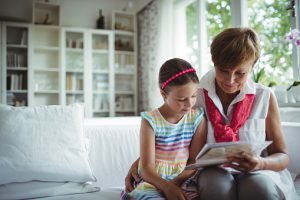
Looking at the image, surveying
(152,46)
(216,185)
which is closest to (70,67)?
(152,46)

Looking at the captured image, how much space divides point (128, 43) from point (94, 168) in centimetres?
369

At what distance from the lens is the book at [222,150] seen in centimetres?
86

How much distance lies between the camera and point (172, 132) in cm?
116

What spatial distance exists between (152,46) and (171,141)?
335 centimetres

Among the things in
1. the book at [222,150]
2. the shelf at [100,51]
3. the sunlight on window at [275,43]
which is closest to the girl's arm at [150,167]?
the book at [222,150]

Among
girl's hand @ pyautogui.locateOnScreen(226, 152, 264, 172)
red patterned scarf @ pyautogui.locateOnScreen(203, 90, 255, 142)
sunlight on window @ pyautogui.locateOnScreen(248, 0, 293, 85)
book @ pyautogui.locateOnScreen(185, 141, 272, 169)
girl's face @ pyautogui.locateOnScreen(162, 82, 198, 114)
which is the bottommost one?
girl's hand @ pyautogui.locateOnScreen(226, 152, 264, 172)

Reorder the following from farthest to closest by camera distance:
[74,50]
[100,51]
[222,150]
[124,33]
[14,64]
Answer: [124,33] → [100,51] → [74,50] → [14,64] → [222,150]

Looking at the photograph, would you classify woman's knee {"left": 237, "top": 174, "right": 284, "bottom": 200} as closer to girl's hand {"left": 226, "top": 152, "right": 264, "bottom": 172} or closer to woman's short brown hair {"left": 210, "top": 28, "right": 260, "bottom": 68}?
girl's hand {"left": 226, "top": 152, "right": 264, "bottom": 172}

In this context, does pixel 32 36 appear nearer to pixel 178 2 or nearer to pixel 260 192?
pixel 178 2

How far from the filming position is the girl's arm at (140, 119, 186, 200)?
0.97m

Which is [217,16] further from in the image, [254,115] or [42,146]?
[42,146]

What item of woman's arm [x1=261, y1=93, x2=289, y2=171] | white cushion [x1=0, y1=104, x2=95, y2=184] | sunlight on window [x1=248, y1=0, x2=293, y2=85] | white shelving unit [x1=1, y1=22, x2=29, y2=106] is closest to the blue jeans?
woman's arm [x1=261, y1=93, x2=289, y2=171]

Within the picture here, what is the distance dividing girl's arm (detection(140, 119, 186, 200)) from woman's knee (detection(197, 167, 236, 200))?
2.8 inches

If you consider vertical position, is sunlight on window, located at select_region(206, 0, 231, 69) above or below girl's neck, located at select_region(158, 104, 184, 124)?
above
